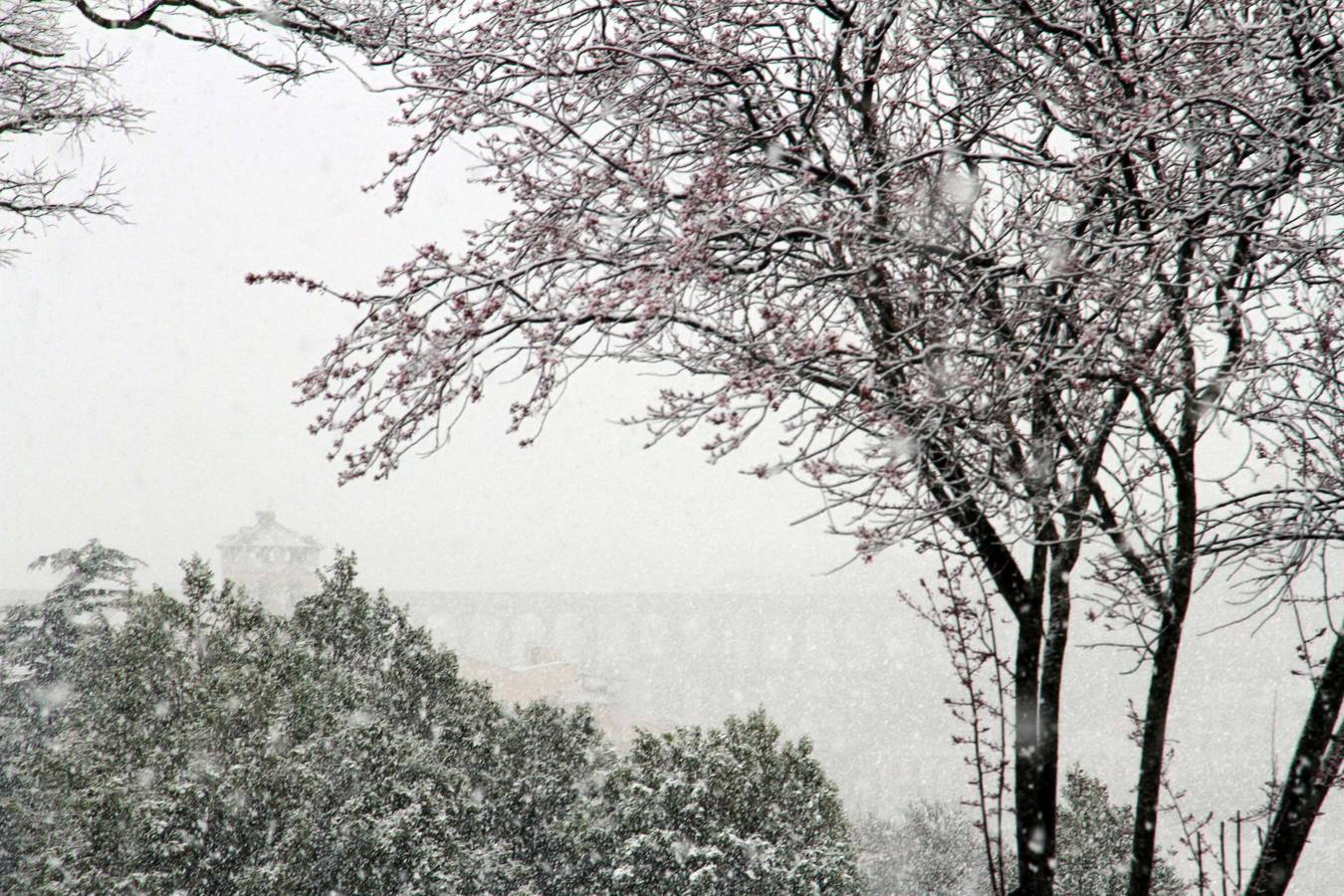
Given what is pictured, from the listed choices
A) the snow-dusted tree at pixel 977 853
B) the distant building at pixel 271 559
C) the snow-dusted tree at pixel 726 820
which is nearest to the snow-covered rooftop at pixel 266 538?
the distant building at pixel 271 559

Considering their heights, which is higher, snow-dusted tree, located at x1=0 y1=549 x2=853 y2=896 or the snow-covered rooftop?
the snow-covered rooftop

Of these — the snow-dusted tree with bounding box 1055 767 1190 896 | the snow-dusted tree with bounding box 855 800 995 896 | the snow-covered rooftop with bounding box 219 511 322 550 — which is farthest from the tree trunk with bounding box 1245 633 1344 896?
the snow-covered rooftop with bounding box 219 511 322 550

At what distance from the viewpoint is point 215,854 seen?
1005 centimetres

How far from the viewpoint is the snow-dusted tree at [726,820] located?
974cm

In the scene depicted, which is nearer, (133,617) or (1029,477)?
(1029,477)

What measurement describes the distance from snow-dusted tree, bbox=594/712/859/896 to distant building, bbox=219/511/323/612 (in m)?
37.2

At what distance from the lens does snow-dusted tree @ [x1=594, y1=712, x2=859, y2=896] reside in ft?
32.0

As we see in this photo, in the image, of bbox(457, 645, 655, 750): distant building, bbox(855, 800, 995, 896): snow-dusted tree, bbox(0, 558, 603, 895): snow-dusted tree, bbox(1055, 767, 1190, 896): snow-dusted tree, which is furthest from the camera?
bbox(457, 645, 655, 750): distant building

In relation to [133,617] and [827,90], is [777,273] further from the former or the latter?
[133,617]

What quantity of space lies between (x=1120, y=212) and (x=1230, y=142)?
476 mm

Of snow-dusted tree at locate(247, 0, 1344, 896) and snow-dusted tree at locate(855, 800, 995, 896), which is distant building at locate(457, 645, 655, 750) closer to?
snow-dusted tree at locate(855, 800, 995, 896)

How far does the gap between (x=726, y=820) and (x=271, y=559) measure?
40874 mm

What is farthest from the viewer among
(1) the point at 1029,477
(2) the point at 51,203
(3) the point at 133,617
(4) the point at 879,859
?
(4) the point at 879,859

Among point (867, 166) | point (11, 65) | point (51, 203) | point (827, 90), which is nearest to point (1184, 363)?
point (867, 166)
